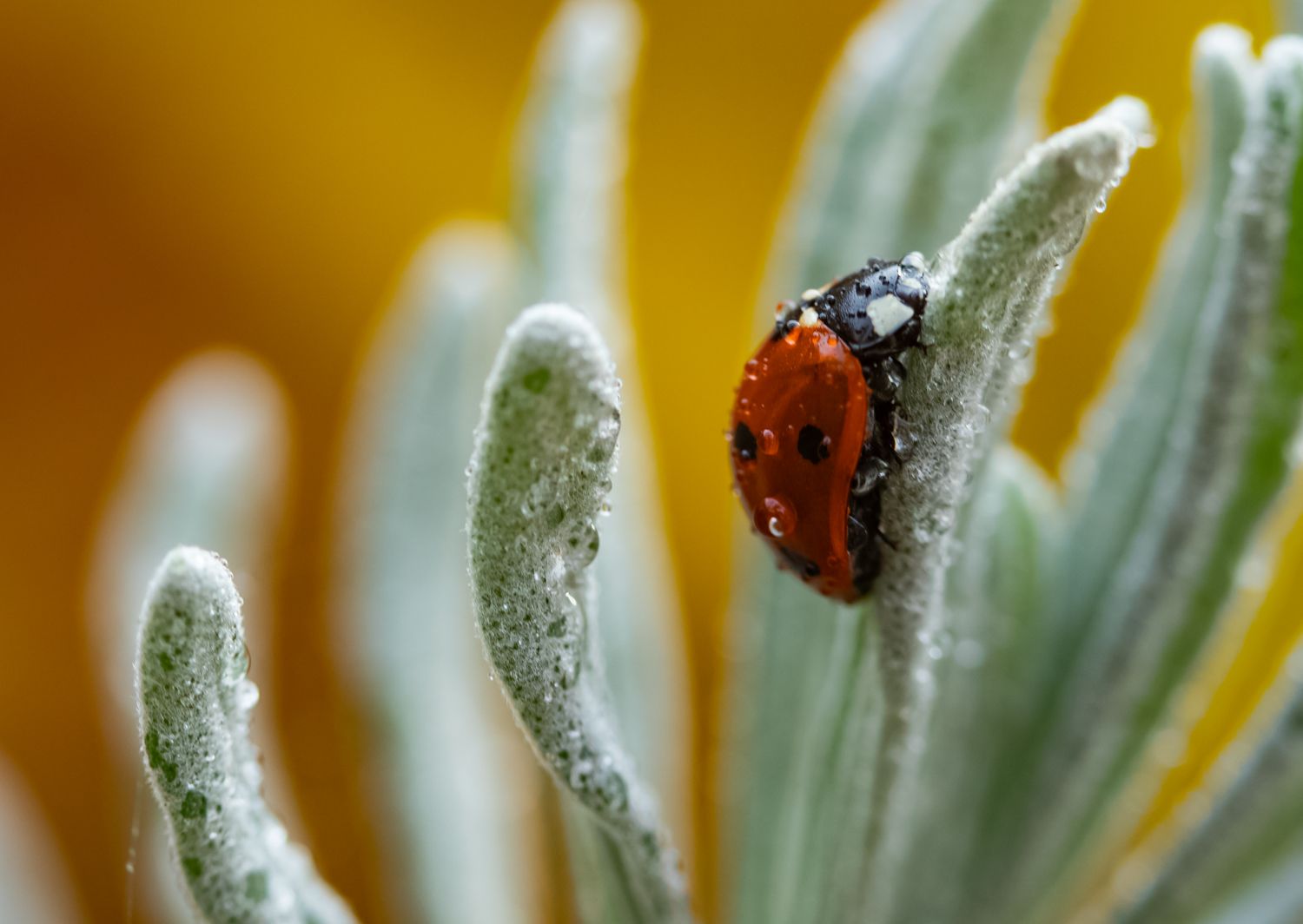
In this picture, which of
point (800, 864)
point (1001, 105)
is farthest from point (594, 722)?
point (1001, 105)

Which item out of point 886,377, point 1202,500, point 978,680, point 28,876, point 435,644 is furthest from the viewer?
point 28,876

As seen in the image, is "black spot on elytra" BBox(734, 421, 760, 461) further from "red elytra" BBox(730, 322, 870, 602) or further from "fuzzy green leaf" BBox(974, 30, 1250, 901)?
"fuzzy green leaf" BBox(974, 30, 1250, 901)

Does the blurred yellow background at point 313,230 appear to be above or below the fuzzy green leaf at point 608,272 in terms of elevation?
above

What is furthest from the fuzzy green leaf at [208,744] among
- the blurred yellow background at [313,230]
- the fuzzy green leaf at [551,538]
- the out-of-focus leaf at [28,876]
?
the blurred yellow background at [313,230]

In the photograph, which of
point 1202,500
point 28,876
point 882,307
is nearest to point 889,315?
point 882,307

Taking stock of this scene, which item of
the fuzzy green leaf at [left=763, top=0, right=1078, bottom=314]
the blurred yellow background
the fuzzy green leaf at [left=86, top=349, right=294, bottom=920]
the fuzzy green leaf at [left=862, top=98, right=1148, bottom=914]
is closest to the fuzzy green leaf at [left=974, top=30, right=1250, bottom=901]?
the fuzzy green leaf at [left=763, top=0, right=1078, bottom=314]

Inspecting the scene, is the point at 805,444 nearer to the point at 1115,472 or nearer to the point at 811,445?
the point at 811,445

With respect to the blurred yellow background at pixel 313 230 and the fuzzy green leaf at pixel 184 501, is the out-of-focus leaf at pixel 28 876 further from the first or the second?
the blurred yellow background at pixel 313 230
